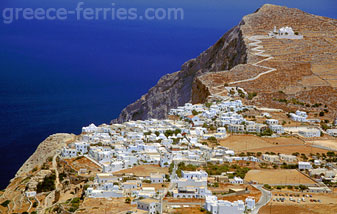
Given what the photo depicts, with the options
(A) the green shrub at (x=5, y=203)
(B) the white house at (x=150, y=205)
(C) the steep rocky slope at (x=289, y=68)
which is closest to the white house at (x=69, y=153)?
(A) the green shrub at (x=5, y=203)

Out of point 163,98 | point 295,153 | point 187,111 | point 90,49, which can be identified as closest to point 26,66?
point 90,49

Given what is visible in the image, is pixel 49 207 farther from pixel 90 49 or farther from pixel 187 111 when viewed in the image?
pixel 90 49

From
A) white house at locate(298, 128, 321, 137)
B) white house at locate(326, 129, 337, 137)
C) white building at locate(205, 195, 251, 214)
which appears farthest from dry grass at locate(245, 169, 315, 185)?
white house at locate(326, 129, 337, 137)

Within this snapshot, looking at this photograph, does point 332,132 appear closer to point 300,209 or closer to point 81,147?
point 300,209

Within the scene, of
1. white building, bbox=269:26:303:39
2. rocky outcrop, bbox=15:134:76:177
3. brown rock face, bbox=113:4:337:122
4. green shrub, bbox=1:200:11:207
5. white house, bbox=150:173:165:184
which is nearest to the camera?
white house, bbox=150:173:165:184

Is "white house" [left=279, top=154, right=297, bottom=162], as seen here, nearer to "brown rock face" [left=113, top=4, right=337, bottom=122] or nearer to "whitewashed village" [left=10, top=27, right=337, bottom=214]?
"whitewashed village" [left=10, top=27, right=337, bottom=214]

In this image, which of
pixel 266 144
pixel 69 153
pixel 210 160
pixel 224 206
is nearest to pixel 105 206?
pixel 224 206
